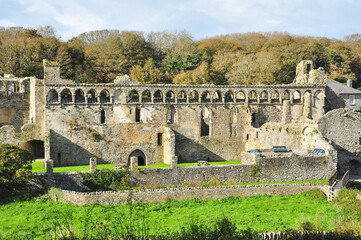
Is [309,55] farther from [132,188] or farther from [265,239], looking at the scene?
[265,239]

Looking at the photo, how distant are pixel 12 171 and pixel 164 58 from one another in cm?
4236

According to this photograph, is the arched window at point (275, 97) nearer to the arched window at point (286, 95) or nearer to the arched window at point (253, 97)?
the arched window at point (286, 95)

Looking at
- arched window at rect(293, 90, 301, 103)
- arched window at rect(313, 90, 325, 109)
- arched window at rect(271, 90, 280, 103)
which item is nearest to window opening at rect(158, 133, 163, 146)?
arched window at rect(271, 90, 280, 103)

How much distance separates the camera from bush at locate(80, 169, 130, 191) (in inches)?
1292

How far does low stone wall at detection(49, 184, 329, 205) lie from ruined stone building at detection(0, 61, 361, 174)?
19.8 ft

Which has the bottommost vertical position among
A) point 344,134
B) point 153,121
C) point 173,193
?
point 173,193

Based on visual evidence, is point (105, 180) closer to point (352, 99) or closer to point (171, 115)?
point (171, 115)

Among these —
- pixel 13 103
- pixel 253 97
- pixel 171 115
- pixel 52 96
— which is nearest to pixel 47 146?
pixel 52 96

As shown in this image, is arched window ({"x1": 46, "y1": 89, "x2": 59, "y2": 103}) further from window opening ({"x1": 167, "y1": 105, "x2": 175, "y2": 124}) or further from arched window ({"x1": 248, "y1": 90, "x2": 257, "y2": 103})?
arched window ({"x1": 248, "y1": 90, "x2": 257, "y2": 103})

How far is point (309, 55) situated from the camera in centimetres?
6644

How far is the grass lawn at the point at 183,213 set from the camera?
25266 millimetres

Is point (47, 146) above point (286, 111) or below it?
below

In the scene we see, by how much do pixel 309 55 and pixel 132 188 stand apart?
4356 centimetres

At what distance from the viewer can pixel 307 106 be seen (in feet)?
151
